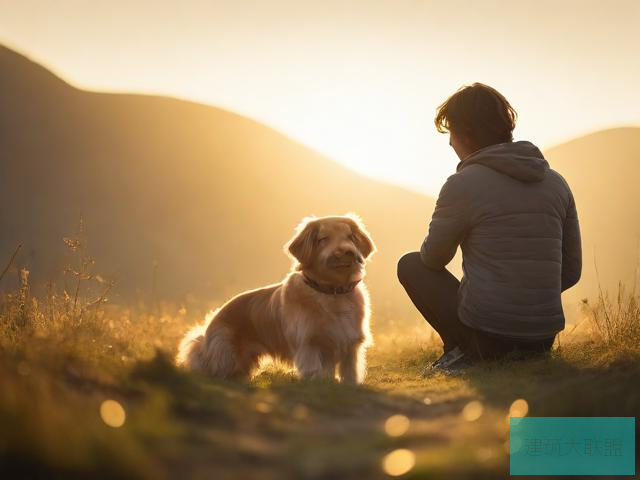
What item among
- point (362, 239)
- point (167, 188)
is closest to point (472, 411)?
point (362, 239)

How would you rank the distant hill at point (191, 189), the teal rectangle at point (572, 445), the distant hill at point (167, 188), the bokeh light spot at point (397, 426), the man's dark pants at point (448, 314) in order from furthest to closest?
the distant hill at point (167, 188) < the distant hill at point (191, 189) < the man's dark pants at point (448, 314) < the bokeh light spot at point (397, 426) < the teal rectangle at point (572, 445)

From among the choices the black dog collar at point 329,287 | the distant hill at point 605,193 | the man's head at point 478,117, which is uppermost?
the man's head at point 478,117

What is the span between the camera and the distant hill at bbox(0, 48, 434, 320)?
32094 millimetres

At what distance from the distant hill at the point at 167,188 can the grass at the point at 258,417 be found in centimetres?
2594

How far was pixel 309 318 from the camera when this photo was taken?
541 cm

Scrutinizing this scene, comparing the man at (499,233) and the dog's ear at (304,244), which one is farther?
the dog's ear at (304,244)

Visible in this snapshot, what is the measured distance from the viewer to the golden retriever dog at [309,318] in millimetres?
5434

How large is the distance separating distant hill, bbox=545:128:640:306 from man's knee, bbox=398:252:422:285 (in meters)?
25.8

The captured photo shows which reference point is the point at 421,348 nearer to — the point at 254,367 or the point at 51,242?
the point at 254,367

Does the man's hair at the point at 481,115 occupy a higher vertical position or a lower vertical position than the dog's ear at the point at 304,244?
higher

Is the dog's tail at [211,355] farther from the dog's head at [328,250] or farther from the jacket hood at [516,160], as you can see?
the jacket hood at [516,160]

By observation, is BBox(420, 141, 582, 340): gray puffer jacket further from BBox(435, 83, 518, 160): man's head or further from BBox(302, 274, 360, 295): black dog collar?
BBox(302, 274, 360, 295): black dog collar

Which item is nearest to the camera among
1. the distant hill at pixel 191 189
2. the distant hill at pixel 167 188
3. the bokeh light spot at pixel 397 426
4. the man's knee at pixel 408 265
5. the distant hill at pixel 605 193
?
the bokeh light spot at pixel 397 426

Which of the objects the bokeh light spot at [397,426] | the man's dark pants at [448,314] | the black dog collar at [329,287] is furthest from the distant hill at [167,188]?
the bokeh light spot at [397,426]
